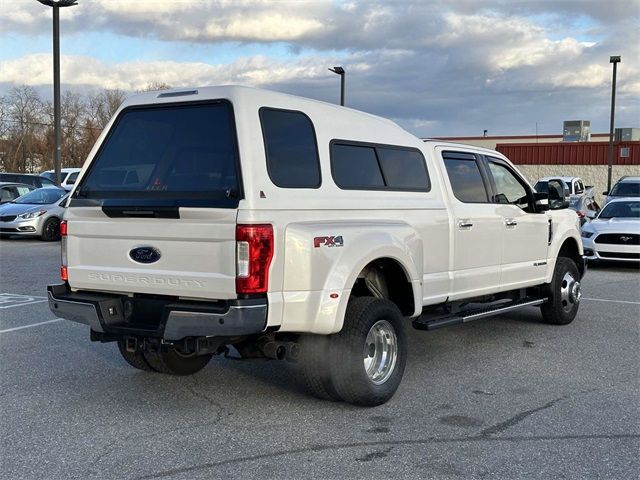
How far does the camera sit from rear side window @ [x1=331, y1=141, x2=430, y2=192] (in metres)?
5.39

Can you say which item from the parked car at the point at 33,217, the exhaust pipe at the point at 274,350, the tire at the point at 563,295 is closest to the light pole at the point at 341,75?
the parked car at the point at 33,217

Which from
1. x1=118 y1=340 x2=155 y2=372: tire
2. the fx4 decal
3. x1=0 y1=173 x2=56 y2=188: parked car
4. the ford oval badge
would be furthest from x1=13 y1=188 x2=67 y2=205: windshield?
the fx4 decal

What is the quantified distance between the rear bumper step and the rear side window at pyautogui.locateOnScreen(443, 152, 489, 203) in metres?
2.92

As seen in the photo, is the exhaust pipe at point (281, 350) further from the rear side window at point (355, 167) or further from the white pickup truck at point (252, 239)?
the rear side window at point (355, 167)

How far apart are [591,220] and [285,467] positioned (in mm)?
12426

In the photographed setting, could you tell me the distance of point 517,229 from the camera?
7.39 meters

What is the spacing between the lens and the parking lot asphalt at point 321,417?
4117mm

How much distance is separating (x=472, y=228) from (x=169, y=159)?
3.02 metres

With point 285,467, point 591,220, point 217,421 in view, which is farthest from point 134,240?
point 591,220

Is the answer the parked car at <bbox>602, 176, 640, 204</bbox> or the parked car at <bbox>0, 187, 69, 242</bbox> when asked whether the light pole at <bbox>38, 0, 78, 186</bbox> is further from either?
the parked car at <bbox>602, 176, 640, 204</bbox>

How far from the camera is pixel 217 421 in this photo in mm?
4891

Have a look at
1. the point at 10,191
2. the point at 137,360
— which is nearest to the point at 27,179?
the point at 10,191

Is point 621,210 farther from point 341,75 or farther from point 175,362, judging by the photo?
point 341,75

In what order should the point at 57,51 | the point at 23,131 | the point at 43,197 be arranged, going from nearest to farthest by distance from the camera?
the point at 43,197 → the point at 57,51 → the point at 23,131
